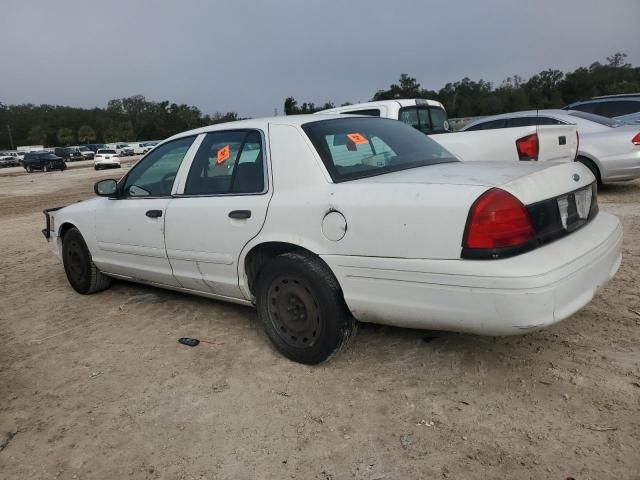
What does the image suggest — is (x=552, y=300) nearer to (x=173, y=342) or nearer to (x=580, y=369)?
(x=580, y=369)

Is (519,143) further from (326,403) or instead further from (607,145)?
(326,403)

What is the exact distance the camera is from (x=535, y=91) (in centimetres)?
6881

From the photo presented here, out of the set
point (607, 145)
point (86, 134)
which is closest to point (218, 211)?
point (607, 145)

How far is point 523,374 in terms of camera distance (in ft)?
9.54

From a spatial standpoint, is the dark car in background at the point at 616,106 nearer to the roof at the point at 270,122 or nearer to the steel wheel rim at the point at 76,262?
the roof at the point at 270,122

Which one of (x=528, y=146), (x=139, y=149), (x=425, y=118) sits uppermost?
(x=139, y=149)

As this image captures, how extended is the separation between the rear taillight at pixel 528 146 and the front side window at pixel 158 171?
3.42 m

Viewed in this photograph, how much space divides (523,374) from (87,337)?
10.4ft

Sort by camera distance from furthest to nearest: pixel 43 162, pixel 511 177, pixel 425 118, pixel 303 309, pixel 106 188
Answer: pixel 43 162 < pixel 425 118 < pixel 106 188 < pixel 303 309 < pixel 511 177

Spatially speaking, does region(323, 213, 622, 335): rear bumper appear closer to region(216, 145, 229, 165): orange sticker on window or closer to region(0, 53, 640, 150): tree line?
region(216, 145, 229, 165): orange sticker on window

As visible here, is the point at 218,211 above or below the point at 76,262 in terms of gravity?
above

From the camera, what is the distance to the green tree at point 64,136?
106 metres

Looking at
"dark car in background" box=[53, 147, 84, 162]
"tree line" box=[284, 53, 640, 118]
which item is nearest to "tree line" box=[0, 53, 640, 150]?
"tree line" box=[284, 53, 640, 118]

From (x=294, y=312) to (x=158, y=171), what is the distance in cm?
190
